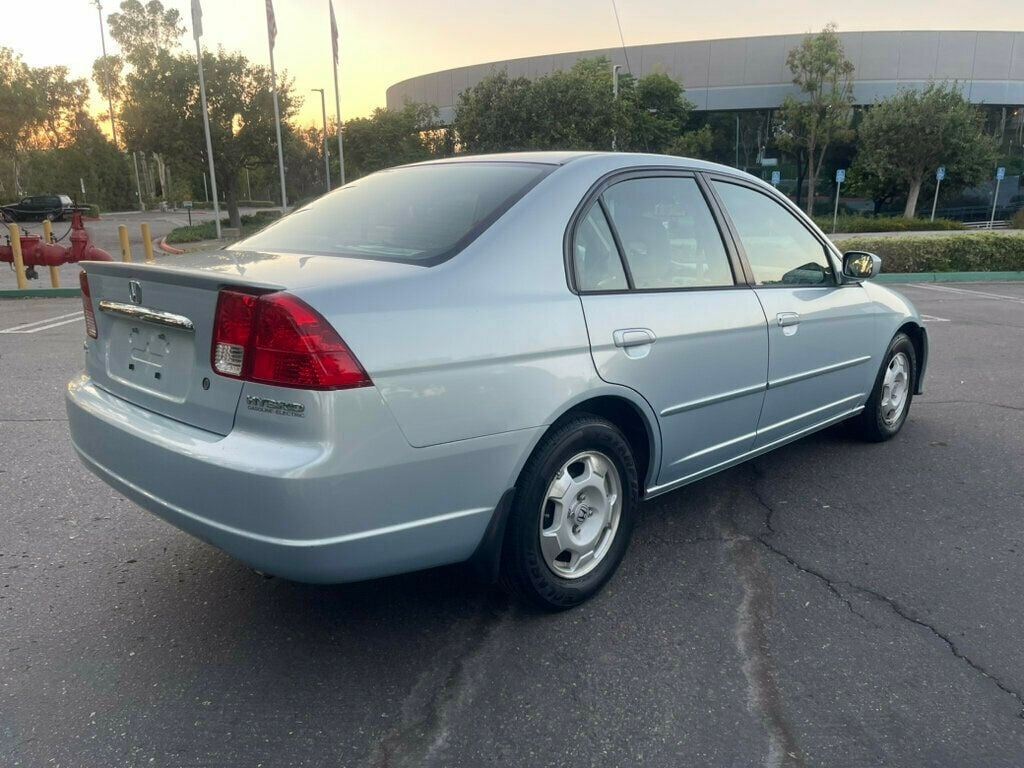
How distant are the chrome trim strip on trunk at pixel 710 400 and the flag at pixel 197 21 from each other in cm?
2558

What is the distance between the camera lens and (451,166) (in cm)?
349

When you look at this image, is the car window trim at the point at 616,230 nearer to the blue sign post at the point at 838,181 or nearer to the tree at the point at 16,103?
the blue sign post at the point at 838,181

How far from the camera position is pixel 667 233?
3371 mm

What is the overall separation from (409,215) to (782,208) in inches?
82.9

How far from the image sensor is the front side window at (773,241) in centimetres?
376

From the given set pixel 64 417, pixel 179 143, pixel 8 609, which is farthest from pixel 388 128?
pixel 8 609

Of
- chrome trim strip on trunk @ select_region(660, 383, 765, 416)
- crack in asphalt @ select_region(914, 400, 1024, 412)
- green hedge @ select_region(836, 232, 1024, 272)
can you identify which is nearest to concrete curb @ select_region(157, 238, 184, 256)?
green hedge @ select_region(836, 232, 1024, 272)

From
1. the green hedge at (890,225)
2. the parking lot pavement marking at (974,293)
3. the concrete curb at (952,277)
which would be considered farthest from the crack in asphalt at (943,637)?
the green hedge at (890,225)

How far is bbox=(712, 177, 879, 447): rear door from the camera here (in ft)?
12.3

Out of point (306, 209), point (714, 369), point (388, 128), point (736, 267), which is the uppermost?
point (388, 128)

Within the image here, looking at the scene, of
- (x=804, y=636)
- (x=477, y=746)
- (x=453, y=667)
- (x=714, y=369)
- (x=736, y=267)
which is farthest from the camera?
(x=736, y=267)

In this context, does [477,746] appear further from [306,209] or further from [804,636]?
[306,209]

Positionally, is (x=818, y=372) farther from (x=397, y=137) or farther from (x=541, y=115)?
(x=397, y=137)

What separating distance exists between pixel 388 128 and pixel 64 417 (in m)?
39.7
